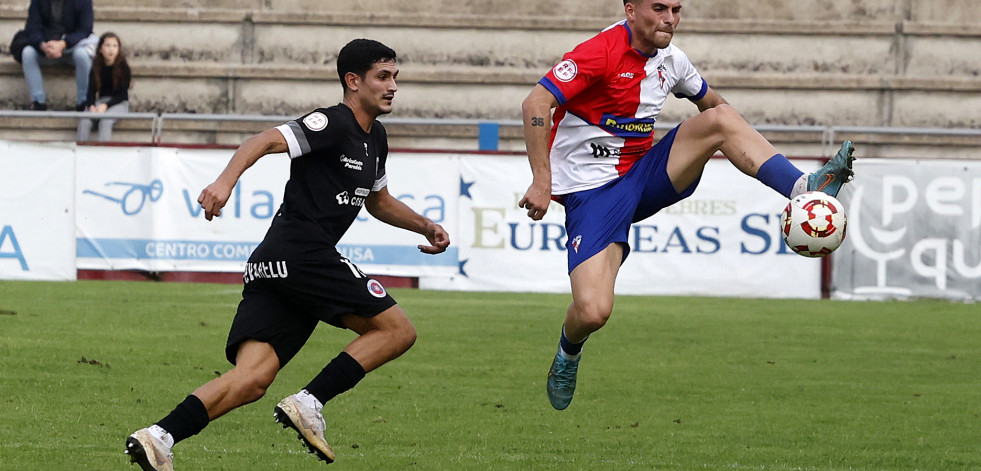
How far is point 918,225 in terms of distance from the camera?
1447 centimetres

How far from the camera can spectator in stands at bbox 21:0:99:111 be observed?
1736cm

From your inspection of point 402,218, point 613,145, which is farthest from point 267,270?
point 613,145

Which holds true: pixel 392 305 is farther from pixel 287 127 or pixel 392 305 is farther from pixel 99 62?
pixel 99 62

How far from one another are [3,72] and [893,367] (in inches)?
509

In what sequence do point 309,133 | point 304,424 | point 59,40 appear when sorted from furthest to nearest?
1. point 59,40
2. point 309,133
3. point 304,424

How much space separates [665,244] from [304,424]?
917cm

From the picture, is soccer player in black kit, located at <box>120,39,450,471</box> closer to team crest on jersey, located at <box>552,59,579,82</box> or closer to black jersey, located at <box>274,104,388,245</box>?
black jersey, located at <box>274,104,388,245</box>

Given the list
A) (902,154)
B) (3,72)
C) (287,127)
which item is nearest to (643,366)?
(287,127)

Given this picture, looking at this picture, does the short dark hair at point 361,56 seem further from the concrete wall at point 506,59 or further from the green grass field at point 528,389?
the concrete wall at point 506,59

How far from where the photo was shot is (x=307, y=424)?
5836mm

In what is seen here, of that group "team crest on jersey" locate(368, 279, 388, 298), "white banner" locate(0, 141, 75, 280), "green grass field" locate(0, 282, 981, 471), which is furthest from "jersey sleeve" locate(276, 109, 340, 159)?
"white banner" locate(0, 141, 75, 280)

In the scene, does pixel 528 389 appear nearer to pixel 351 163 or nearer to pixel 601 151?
pixel 601 151

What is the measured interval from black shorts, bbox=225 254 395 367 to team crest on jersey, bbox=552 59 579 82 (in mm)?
1534

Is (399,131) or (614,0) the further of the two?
(614,0)
